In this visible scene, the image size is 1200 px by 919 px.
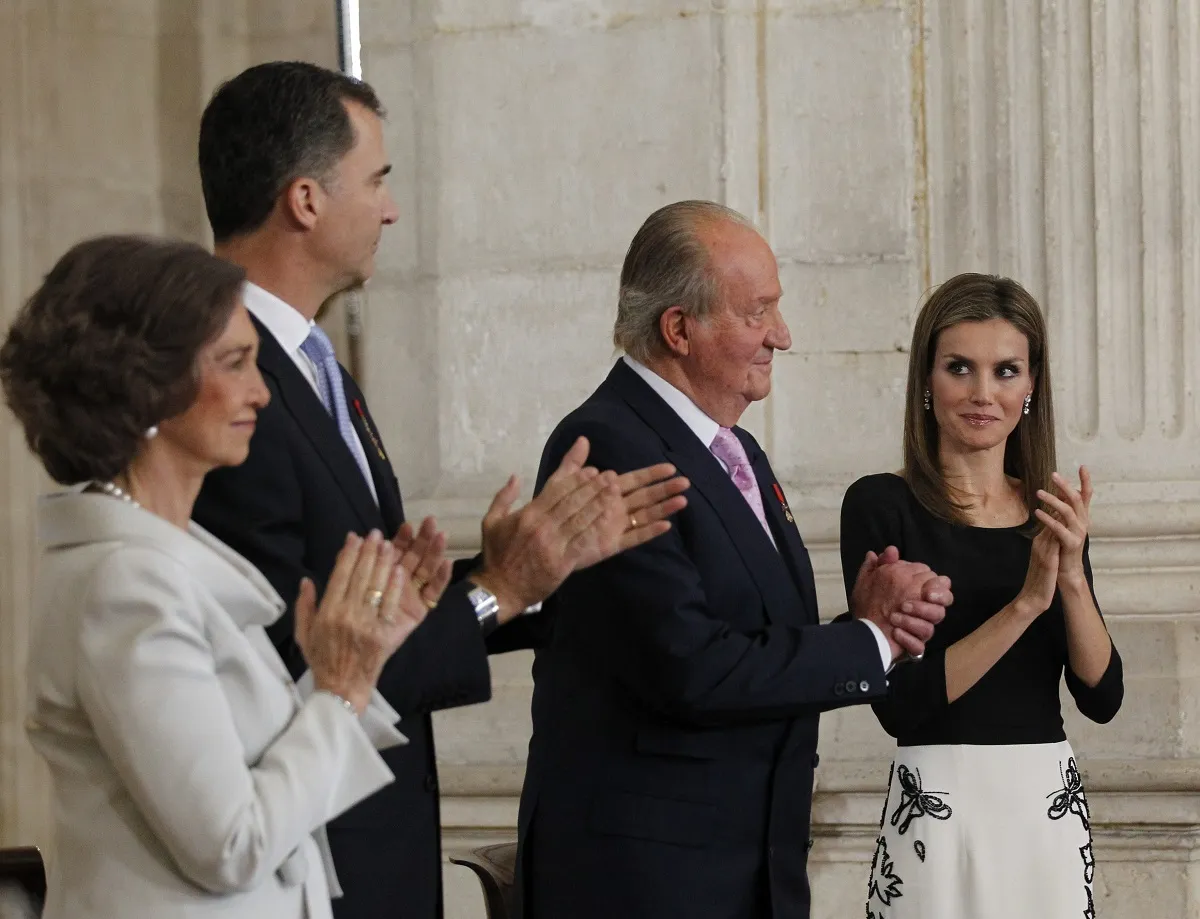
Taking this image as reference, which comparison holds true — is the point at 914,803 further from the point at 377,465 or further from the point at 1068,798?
the point at 377,465

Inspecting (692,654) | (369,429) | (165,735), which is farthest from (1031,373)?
(165,735)

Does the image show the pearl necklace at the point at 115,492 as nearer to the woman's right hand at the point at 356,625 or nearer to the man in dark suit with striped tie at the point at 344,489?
the woman's right hand at the point at 356,625

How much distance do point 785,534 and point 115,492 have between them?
1420 millimetres

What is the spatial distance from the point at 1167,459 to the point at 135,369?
3.44 meters

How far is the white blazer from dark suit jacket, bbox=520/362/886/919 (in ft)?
2.68

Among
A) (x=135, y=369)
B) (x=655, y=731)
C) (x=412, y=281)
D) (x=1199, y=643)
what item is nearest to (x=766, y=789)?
(x=655, y=731)

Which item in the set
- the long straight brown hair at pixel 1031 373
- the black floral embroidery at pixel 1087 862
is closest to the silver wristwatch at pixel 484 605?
the long straight brown hair at pixel 1031 373

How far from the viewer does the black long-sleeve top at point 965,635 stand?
3.46m

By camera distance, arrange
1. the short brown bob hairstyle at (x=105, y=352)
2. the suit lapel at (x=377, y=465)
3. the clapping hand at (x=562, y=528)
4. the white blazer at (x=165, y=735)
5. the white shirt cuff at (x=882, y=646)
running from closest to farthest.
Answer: the white blazer at (x=165, y=735) → the short brown bob hairstyle at (x=105, y=352) → the clapping hand at (x=562, y=528) → the suit lapel at (x=377, y=465) → the white shirt cuff at (x=882, y=646)

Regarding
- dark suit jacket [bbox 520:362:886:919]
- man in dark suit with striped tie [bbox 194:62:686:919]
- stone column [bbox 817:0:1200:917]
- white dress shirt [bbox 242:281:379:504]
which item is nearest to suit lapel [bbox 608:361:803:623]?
dark suit jacket [bbox 520:362:886:919]

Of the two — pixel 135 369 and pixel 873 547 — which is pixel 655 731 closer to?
pixel 873 547

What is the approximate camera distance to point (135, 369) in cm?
214

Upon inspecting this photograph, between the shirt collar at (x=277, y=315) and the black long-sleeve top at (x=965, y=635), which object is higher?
the shirt collar at (x=277, y=315)

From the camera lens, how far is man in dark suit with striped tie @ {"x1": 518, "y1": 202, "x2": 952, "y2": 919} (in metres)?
2.92
